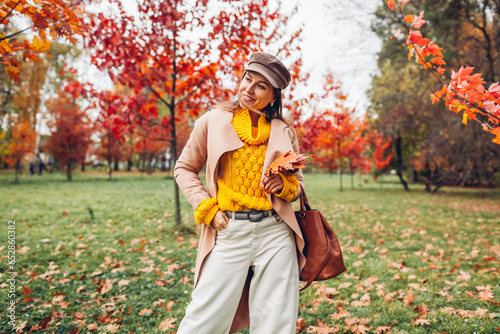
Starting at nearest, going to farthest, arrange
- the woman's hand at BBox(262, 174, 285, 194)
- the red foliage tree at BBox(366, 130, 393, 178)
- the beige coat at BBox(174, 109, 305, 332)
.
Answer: the woman's hand at BBox(262, 174, 285, 194) → the beige coat at BBox(174, 109, 305, 332) → the red foliage tree at BBox(366, 130, 393, 178)

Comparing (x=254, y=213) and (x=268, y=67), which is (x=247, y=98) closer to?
(x=268, y=67)

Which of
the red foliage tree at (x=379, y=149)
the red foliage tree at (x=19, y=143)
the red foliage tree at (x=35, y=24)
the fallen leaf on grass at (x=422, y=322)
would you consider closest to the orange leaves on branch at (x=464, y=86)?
the fallen leaf on grass at (x=422, y=322)

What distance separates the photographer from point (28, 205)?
8.95 m

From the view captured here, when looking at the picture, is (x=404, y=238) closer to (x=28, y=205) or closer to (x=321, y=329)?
(x=321, y=329)

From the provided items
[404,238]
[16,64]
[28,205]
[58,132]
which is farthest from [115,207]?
[58,132]

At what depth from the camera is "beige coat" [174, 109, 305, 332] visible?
5.36 ft

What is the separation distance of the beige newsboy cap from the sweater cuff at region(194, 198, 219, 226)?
738mm

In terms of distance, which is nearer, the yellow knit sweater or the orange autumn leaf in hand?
the orange autumn leaf in hand

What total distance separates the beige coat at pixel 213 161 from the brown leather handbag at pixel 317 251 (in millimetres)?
53

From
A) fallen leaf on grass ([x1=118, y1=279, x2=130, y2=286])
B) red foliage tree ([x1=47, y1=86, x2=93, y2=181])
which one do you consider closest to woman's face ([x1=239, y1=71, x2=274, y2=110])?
fallen leaf on grass ([x1=118, y1=279, x2=130, y2=286])

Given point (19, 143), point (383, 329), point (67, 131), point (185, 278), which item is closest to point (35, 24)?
point (185, 278)

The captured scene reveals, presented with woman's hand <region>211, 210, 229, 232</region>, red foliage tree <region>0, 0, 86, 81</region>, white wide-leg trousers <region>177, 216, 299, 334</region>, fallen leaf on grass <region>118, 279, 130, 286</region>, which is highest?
red foliage tree <region>0, 0, 86, 81</region>

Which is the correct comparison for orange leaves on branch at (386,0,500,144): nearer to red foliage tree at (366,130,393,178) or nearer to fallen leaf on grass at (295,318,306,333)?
fallen leaf on grass at (295,318,306,333)

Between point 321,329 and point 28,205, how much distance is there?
9.56 m
